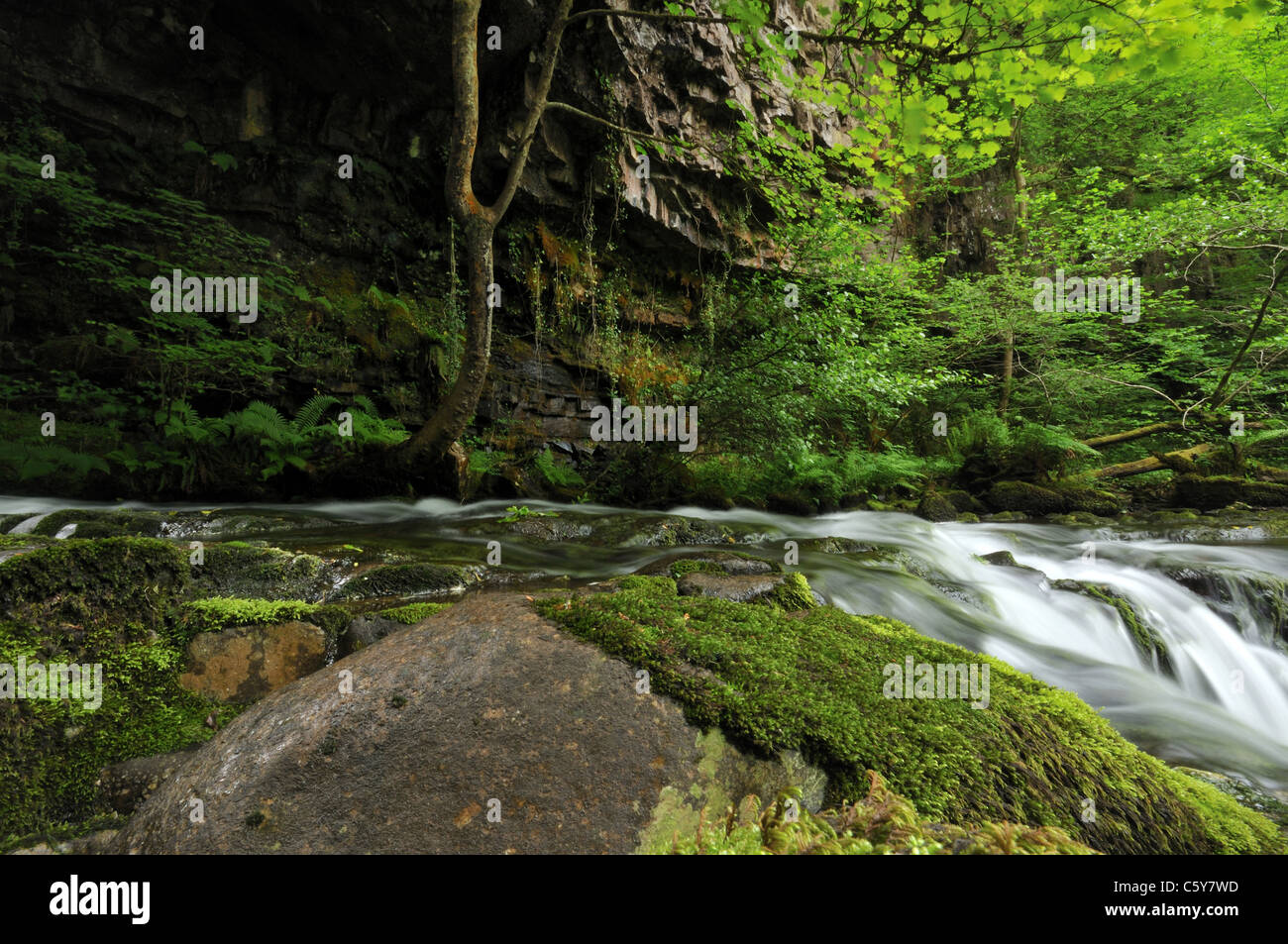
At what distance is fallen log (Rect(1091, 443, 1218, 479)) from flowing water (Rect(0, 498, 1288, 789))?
382 centimetres

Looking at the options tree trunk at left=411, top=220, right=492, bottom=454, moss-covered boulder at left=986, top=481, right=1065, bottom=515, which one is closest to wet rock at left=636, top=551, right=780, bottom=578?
tree trunk at left=411, top=220, right=492, bottom=454

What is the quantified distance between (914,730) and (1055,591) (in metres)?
4.95

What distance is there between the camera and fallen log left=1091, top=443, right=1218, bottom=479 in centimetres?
1182

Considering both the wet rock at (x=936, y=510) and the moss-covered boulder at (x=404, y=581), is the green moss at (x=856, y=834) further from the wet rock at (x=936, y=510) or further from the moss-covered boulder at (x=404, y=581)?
the wet rock at (x=936, y=510)

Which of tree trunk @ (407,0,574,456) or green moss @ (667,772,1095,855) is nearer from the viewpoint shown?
green moss @ (667,772,1095,855)

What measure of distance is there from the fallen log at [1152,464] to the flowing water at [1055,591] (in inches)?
150

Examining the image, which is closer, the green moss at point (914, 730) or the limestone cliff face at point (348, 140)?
the green moss at point (914, 730)

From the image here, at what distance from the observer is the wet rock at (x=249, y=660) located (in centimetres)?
240

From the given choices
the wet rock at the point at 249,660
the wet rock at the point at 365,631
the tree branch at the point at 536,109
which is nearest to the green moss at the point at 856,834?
the wet rock at the point at 365,631

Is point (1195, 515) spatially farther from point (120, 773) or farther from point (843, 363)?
point (120, 773)

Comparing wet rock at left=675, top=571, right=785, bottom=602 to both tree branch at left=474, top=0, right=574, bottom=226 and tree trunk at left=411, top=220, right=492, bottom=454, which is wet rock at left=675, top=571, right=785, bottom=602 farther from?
tree branch at left=474, top=0, right=574, bottom=226

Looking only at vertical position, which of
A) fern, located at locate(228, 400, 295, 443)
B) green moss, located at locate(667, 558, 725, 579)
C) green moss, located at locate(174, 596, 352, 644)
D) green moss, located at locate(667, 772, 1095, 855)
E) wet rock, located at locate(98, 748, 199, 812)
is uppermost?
fern, located at locate(228, 400, 295, 443)
